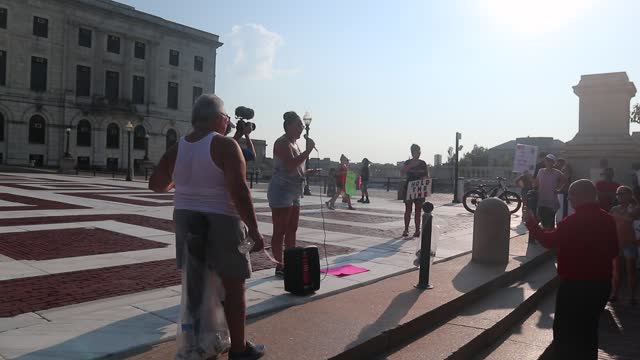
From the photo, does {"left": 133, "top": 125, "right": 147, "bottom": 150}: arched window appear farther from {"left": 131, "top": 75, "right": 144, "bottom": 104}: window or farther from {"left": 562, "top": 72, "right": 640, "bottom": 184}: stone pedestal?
{"left": 562, "top": 72, "right": 640, "bottom": 184}: stone pedestal

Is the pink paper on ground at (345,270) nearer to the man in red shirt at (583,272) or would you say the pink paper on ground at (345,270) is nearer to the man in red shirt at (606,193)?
the man in red shirt at (583,272)

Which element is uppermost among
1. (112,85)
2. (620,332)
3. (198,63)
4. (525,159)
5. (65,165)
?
(198,63)

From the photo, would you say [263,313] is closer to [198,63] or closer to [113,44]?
[113,44]

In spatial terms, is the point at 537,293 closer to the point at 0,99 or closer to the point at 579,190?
the point at 579,190

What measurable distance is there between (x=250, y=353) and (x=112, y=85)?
57305 millimetres

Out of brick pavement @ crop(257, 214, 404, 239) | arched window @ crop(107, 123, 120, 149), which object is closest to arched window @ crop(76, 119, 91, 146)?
arched window @ crop(107, 123, 120, 149)

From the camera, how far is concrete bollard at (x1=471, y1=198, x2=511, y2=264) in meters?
7.28

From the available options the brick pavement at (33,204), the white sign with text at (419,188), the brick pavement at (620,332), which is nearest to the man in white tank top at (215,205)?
the brick pavement at (620,332)

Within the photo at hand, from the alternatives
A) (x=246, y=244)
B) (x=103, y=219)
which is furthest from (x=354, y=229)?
(x=246, y=244)

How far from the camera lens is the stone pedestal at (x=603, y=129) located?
13594mm

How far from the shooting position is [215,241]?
10.3ft

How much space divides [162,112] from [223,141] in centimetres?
5917

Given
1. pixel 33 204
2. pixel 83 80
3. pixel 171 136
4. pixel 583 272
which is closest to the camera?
pixel 583 272

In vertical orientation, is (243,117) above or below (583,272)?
above
